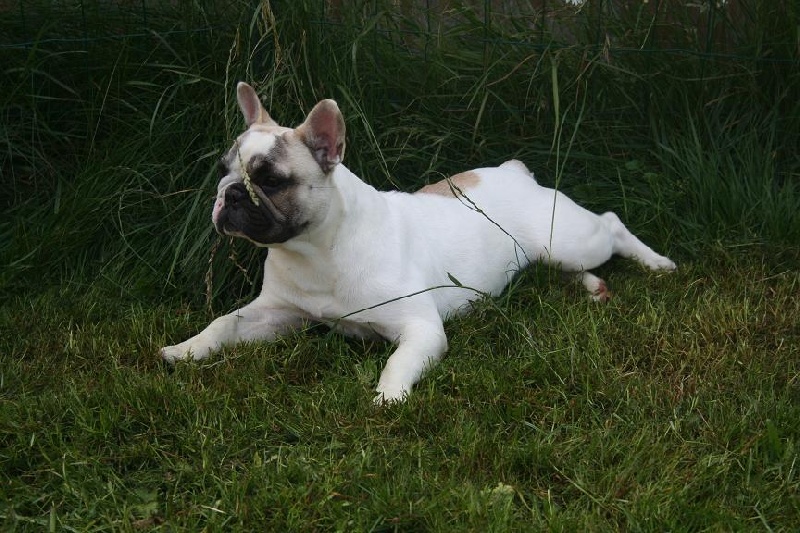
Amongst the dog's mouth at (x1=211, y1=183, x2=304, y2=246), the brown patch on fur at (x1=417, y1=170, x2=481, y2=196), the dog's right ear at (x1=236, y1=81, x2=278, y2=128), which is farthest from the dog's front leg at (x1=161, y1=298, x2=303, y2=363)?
the brown patch on fur at (x1=417, y1=170, x2=481, y2=196)

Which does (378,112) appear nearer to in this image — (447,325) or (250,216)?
(447,325)

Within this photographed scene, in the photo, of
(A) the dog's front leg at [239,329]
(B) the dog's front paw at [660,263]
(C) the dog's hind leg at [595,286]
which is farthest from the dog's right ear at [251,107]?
(B) the dog's front paw at [660,263]

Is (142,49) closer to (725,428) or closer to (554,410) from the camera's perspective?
(554,410)

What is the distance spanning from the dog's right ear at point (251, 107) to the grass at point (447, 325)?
0.27 meters

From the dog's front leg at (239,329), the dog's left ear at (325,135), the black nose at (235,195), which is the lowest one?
the dog's front leg at (239,329)

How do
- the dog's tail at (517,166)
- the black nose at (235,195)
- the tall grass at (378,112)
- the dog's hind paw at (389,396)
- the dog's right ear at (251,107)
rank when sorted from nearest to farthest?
the dog's hind paw at (389,396), the black nose at (235,195), the dog's right ear at (251,107), the tall grass at (378,112), the dog's tail at (517,166)

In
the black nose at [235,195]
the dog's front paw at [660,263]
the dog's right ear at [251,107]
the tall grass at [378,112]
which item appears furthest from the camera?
the dog's front paw at [660,263]

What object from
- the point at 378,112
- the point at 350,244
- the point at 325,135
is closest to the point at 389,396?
the point at 350,244

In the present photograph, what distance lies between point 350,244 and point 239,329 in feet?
1.77

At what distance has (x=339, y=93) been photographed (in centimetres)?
447

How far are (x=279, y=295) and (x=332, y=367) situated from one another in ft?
1.39

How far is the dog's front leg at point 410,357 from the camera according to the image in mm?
3293

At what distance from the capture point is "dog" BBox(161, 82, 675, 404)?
3523mm

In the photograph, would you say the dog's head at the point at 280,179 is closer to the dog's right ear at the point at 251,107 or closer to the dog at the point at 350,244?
the dog at the point at 350,244
